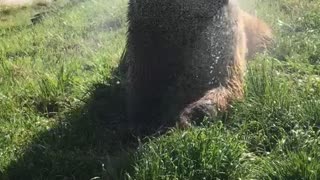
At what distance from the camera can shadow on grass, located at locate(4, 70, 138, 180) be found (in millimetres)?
4098

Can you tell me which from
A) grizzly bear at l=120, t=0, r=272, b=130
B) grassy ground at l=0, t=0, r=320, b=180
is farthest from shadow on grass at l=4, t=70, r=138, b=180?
grizzly bear at l=120, t=0, r=272, b=130

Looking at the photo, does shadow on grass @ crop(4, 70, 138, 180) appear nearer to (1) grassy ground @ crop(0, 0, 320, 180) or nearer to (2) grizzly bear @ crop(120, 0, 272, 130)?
(1) grassy ground @ crop(0, 0, 320, 180)

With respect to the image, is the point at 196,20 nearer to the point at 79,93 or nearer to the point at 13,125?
the point at 79,93

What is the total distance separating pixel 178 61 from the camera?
4.80m

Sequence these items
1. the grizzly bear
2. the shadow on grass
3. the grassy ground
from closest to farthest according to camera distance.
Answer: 1. the grassy ground
2. the shadow on grass
3. the grizzly bear

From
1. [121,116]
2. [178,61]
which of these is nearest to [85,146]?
[121,116]

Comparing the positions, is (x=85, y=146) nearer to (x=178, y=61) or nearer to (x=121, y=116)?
(x=121, y=116)

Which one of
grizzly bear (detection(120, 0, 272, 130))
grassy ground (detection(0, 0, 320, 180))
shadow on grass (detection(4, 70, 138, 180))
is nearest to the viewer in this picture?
grassy ground (detection(0, 0, 320, 180))

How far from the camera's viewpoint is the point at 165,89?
4.84m

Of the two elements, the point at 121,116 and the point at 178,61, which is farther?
the point at 121,116

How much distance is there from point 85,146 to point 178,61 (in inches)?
39.2

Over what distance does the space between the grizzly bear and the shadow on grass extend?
8.3 inches

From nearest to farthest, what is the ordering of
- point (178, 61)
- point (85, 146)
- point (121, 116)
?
point (85, 146), point (178, 61), point (121, 116)

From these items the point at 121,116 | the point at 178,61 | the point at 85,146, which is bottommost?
the point at 85,146
